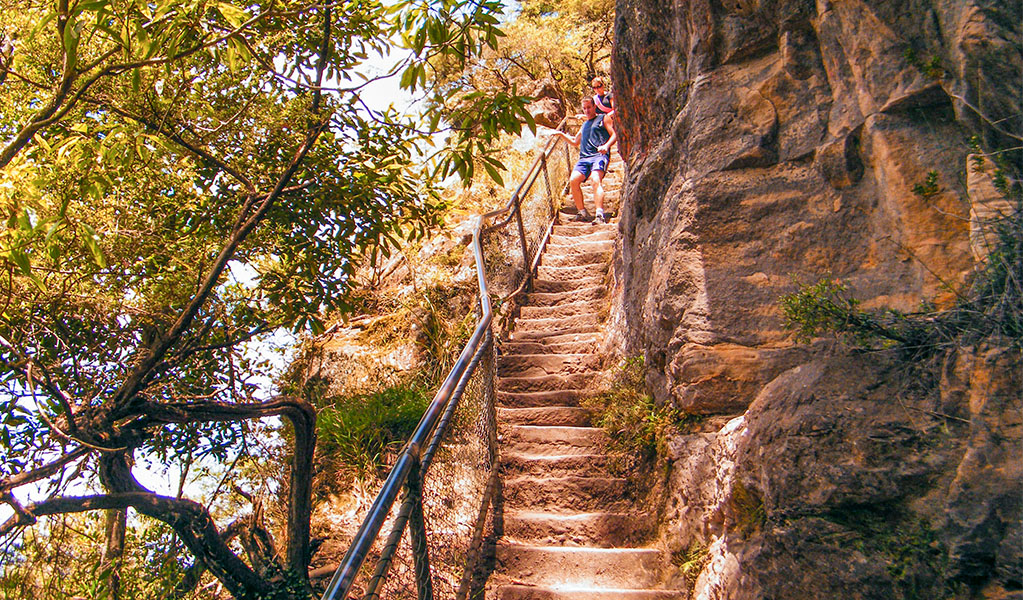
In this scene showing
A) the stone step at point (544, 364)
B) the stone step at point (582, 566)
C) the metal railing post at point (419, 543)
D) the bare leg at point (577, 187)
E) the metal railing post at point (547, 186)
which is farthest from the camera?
the metal railing post at point (547, 186)

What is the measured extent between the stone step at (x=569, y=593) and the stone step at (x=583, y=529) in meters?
0.39

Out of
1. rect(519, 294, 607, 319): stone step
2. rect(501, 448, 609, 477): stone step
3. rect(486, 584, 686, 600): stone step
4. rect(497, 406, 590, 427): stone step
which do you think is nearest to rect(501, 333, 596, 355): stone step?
rect(519, 294, 607, 319): stone step

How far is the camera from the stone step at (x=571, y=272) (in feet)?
22.2

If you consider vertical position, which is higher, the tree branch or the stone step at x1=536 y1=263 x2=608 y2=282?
the stone step at x1=536 y1=263 x2=608 y2=282

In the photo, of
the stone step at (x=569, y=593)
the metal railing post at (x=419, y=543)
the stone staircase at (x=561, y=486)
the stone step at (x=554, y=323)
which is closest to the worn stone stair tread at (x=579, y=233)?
the stone staircase at (x=561, y=486)

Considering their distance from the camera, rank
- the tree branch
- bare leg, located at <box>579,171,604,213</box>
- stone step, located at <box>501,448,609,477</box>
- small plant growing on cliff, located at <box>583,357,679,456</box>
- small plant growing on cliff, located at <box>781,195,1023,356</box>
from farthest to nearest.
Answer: bare leg, located at <box>579,171,604,213</box>
stone step, located at <box>501,448,609,477</box>
small plant growing on cliff, located at <box>583,357,679,456</box>
the tree branch
small plant growing on cliff, located at <box>781,195,1023,356</box>

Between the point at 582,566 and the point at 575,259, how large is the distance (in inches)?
167

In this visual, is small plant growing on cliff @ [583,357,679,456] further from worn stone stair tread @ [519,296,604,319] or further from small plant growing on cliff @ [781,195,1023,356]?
worn stone stair tread @ [519,296,604,319]

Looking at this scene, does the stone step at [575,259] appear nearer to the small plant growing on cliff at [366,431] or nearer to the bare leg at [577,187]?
the bare leg at [577,187]

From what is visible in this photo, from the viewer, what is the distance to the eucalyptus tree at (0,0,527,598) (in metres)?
3.13

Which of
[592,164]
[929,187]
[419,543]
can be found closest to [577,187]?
[592,164]

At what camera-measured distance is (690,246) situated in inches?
142

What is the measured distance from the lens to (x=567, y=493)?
A: 404 cm

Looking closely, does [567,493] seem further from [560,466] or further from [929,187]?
[929,187]
